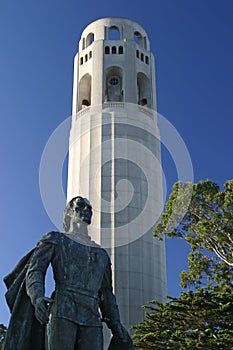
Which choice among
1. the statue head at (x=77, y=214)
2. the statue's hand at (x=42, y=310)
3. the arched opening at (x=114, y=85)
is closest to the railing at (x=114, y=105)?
the arched opening at (x=114, y=85)

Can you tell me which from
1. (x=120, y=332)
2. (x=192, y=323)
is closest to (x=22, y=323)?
(x=120, y=332)

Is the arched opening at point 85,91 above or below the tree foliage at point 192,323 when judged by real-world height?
above

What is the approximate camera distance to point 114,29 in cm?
4109

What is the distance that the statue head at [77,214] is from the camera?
595cm

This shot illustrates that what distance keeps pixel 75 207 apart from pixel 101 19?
124 feet

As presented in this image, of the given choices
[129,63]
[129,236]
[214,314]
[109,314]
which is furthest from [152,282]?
[109,314]

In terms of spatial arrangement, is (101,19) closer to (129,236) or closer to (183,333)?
(129,236)

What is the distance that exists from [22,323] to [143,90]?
35.1 m

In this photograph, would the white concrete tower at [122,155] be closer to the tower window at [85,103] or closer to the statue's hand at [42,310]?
the tower window at [85,103]

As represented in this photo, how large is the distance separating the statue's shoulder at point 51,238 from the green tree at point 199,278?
11.4 m

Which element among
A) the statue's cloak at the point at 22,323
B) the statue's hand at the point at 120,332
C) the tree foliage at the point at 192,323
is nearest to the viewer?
the statue's cloak at the point at 22,323

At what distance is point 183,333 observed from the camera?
16.3 metres

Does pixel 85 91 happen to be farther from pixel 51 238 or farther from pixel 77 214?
pixel 51 238

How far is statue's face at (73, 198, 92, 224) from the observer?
19.5 feet
